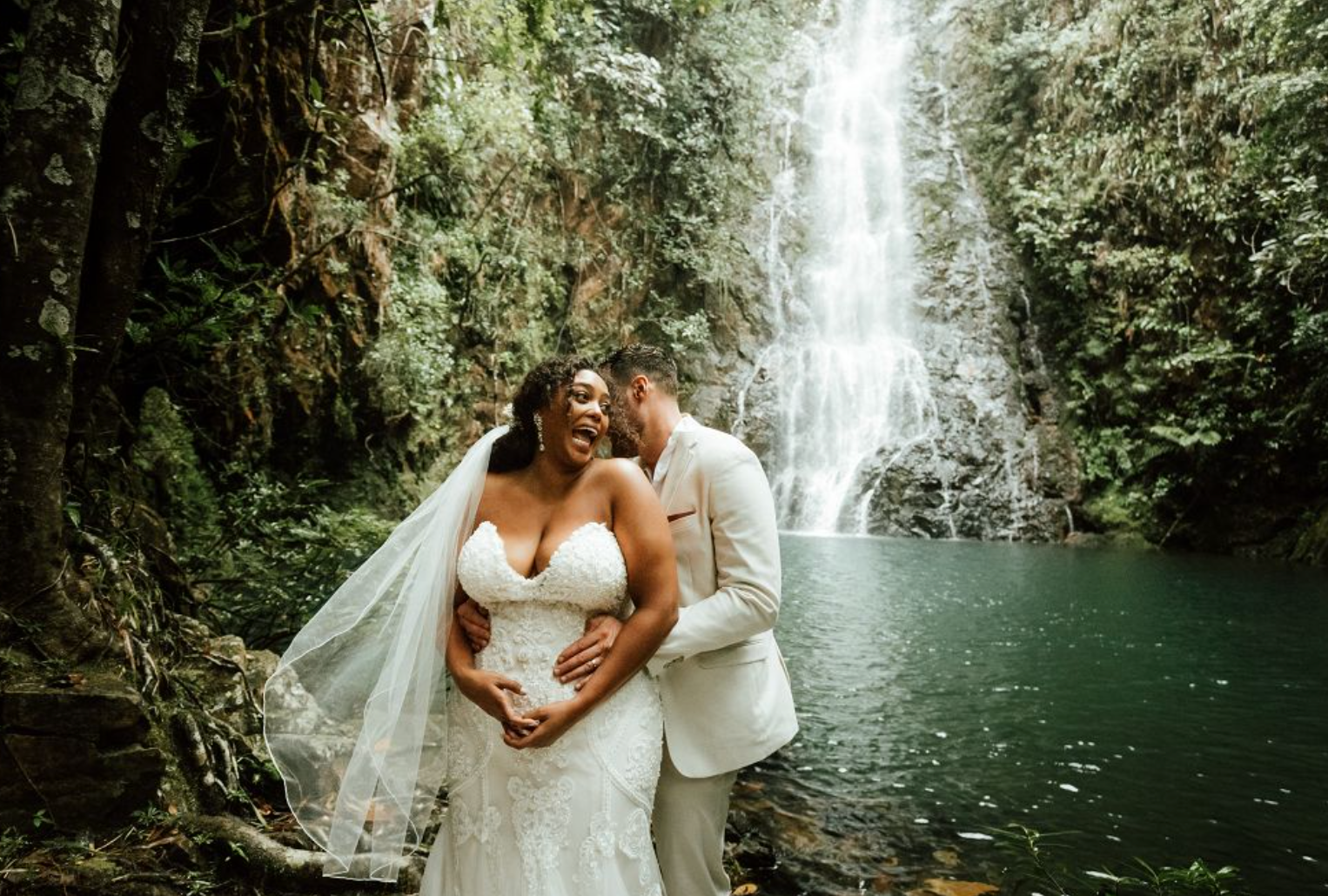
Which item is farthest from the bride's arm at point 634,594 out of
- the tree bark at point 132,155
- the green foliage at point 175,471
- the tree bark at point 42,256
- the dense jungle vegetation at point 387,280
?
the green foliage at point 175,471

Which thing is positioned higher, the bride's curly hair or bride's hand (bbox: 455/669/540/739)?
the bride's curly hair

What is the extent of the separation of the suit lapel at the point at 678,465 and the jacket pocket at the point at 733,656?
0.47 metres

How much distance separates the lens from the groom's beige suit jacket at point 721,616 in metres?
2.42

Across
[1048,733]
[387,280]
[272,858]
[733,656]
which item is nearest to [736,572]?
[733,656]

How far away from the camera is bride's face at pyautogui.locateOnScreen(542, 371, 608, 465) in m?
2.35

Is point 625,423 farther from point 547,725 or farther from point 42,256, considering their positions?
point 42,256

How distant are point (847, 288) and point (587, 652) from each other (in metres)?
24.0

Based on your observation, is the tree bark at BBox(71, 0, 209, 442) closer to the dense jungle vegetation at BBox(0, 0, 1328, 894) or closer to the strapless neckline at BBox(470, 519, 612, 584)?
the dense jungle vegetation at BBox(0, 0, 1328, 894)

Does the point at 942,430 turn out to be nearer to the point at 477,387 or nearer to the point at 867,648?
the point at 477,387

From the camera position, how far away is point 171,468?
5.33 meters

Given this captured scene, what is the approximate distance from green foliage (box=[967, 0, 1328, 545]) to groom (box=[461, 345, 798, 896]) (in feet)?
48.1

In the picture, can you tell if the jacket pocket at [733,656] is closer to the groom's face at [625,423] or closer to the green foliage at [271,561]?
the groom's face at [625,423]

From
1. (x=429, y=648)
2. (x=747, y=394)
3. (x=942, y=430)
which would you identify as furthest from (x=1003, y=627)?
(x=747, y=394)

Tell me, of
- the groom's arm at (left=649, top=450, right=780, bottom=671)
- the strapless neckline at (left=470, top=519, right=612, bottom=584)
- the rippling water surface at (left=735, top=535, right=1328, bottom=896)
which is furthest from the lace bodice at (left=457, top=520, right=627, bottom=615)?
the rippling water surface at (left=735, top=535, right=1328, bottom=896)
